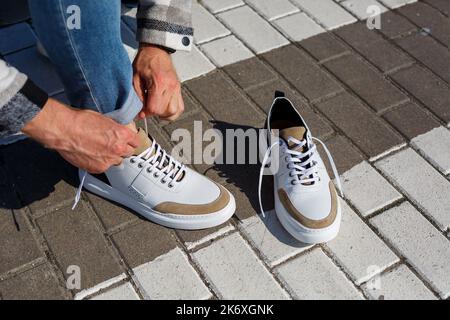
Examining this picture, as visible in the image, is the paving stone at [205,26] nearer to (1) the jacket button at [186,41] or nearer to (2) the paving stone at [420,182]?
(1) the jacket button at [186,41]

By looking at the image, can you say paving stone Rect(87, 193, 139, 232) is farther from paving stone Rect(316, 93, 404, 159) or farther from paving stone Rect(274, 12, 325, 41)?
paving stone Rect(274, 12, 325, 41)

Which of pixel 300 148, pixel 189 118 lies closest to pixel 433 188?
pixel 300 148

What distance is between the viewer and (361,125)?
8.28ft

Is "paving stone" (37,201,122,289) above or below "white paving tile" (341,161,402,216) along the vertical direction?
above

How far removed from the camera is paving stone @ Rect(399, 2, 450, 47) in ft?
10.2

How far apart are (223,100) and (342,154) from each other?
65cm

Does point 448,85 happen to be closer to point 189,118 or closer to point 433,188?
point 433,188

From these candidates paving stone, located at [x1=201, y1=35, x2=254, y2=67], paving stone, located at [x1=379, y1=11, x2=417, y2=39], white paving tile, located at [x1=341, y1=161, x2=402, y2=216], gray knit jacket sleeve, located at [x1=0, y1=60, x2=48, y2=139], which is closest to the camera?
gray knit jacket sleeve, located at [x1=0, y1=60, x2=48, y2=139]

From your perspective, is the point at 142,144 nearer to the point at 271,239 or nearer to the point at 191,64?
the point at 271,239

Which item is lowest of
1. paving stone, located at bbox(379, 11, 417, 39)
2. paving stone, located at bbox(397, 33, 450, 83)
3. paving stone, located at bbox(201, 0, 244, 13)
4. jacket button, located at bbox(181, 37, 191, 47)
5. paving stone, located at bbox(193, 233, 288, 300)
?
paving stone, located at bbox(193, 233, 288, 300)

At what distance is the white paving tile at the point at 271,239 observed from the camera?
2000 millimetres

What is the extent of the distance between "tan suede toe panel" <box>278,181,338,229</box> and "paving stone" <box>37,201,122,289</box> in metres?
0.68

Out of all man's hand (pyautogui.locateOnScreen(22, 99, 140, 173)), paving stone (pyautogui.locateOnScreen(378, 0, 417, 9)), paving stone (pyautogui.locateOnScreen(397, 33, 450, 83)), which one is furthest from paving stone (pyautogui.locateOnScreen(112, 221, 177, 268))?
paving stone (pyautogui.locateOnScreen(378, 0, 417, 9))

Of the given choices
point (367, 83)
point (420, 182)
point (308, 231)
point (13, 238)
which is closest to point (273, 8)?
point (367, 83)
